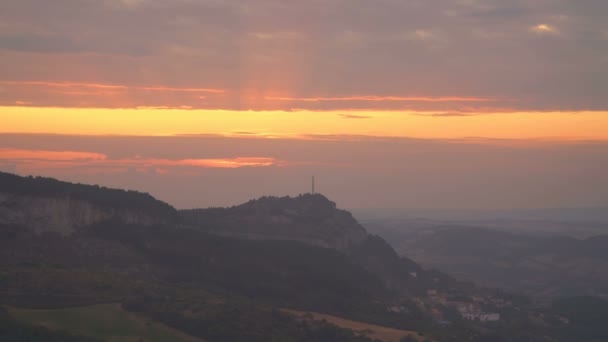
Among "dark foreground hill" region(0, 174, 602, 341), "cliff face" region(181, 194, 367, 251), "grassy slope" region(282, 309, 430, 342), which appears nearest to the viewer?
"dark foreground hill" region(0, 174, 602, 341)

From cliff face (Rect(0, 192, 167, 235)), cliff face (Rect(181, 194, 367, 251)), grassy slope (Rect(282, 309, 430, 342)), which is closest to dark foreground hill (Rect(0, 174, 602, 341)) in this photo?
cliff face (Rect(0, 192, 167, 235))

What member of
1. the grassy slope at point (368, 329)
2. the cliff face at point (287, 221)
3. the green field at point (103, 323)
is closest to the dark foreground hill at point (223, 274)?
the cliff face at point (287, 221)

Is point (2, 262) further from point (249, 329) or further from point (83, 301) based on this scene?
point (249, 329)

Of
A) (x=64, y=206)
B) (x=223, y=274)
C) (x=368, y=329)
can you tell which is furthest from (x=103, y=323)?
(x=64, y=206)

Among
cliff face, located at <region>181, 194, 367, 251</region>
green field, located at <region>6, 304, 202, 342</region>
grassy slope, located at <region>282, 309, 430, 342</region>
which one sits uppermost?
cliff face, located at <region>181, 194, 367, 251</region>

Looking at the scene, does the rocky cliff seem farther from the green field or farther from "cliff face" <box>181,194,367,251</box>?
the green field

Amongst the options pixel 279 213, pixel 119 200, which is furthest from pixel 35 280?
pixel 279 213

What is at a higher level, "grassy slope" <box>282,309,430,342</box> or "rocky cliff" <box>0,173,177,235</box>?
"rocky cliff" <box>0,173,177,235</box>
